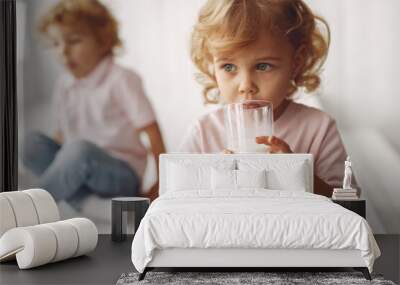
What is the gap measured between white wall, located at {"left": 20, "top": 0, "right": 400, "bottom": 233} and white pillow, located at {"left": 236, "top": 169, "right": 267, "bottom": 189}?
1.22 meters

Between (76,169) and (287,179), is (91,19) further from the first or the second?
(287,179)

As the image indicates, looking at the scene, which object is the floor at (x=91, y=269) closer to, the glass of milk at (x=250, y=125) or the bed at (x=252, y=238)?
the bed at (x=252, y=238)

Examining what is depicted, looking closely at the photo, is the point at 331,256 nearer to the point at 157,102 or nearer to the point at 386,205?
the point at 386,205

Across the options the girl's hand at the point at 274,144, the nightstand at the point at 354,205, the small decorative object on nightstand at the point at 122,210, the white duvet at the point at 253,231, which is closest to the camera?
the white duvet at the point at 253,231

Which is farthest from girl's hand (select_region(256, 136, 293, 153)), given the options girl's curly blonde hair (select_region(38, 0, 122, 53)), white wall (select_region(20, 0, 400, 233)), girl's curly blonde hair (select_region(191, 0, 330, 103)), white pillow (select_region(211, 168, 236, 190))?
girl's curly blonde hair (select_region(38, 0, 122, 53))

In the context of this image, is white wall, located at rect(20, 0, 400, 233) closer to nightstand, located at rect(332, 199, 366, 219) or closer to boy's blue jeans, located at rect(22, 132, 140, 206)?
boy's blue jeans, located at rect(22, 132, 140, 206)

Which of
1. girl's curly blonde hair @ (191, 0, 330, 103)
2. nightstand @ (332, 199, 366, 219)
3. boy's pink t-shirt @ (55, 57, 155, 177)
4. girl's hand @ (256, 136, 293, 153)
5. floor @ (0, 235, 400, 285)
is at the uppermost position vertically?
girl's curly blonde hair @ (191, 0, 330, 103)

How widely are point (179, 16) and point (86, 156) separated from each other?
1.89 m

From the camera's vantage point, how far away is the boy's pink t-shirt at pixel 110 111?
735 cm

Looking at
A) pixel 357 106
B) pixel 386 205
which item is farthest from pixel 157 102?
pixel 386 205

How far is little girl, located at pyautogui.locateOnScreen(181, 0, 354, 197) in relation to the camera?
7.11 meters

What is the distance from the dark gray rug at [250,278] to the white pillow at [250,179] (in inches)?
59.0

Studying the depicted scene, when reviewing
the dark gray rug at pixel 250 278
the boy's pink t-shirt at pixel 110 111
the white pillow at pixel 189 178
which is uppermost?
the boy's pink t-shirt at pixel 110 111

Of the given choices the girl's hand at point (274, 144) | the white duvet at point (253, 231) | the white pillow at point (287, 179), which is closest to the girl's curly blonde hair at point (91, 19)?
the girl's hand at point (274, 144)
